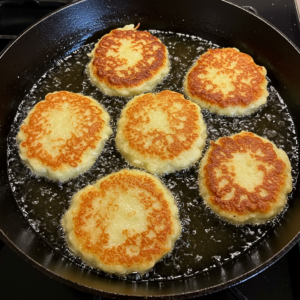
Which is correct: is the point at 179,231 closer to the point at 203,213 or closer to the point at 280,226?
the point at 203,213

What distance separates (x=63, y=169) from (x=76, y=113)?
442 millimetres

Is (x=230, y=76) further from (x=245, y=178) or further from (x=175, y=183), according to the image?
(x=175, y=183)

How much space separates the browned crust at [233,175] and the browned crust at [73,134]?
2.63 ft

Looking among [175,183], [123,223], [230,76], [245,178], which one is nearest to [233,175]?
[245,178]

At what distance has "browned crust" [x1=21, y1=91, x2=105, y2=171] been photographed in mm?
2053

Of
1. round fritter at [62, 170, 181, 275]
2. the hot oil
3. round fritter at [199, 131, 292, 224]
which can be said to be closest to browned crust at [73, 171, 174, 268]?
round fritter at [62, 170, 181, 275]

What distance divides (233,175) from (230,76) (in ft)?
2.76

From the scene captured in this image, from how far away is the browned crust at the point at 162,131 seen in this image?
81.4 inches

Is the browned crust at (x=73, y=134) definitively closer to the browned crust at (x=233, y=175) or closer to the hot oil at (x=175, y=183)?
the hot oil at (x=175, y=183)

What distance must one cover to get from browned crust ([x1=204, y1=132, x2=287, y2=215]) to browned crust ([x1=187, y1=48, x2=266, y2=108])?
30 cm

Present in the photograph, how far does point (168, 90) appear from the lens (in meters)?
2.37

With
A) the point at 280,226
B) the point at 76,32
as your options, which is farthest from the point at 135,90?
the point at 280,226

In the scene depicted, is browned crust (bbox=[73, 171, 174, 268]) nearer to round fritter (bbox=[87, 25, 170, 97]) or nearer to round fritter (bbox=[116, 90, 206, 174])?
round fritter (bbox=[116, 90, 206, 174])

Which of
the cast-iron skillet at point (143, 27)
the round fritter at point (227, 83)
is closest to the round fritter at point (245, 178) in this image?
the cast-iron skillet at point (143, 27)
